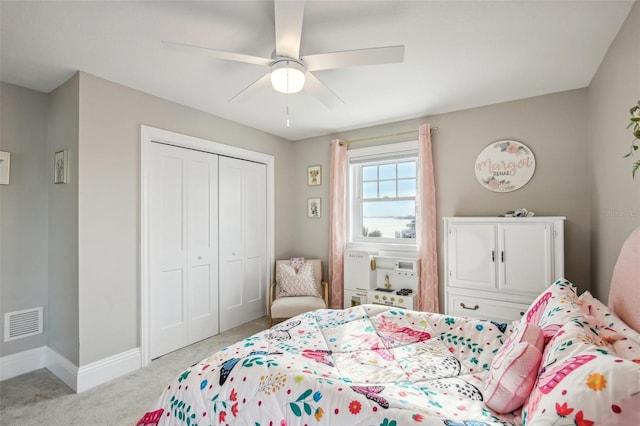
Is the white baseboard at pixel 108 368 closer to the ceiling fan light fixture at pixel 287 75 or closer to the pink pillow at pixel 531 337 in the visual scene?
the ceiling fan light fixture at pixel 287 75

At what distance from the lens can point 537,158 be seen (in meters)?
2.98

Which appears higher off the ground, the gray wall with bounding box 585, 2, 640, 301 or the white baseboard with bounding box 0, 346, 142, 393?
the gray wall with bounding box 585, 2, 640, 301

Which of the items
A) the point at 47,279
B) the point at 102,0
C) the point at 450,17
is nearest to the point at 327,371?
the point at 450,17

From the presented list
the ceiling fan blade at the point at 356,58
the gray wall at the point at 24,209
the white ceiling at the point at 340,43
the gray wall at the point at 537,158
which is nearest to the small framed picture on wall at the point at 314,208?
the gray wall at the point at 537,158

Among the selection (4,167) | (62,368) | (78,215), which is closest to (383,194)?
(78,215)

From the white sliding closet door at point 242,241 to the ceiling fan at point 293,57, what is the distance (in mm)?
1847

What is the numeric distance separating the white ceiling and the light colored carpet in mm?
2585

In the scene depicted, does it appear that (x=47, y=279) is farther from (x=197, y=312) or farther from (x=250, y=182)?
(x=250, y=182)

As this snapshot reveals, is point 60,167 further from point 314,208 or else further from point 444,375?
point 444,375

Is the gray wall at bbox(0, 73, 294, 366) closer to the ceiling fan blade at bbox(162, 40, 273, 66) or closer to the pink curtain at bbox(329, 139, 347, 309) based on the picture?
the ceiling fan blade at bbox(162, 40, 273, 66)

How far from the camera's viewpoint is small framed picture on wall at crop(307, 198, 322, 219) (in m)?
4.41

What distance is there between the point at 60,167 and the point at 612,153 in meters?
4.33


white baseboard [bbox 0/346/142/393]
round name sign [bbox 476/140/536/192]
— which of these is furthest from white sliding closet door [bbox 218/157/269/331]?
round name sign [bbox 476/140/536/192]

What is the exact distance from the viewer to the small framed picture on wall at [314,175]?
14.4ft
